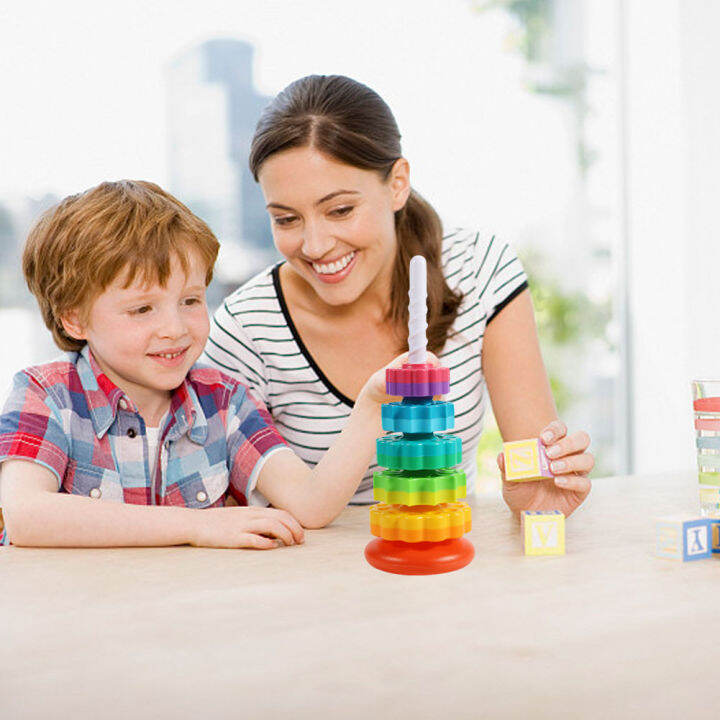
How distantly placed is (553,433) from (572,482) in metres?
0.08

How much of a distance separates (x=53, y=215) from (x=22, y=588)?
2.07 ft

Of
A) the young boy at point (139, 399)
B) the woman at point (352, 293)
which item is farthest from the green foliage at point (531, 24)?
the young boy at point (139, 399)

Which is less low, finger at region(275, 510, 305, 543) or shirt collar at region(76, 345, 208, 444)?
shirt collar at region(76, 345, 208, 444)

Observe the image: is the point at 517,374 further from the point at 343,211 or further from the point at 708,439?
the point at 708,439

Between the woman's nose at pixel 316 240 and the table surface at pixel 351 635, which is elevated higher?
the woman's nose at pixel 316 240

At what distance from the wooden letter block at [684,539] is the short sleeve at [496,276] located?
68cm

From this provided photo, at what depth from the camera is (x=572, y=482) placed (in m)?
1.17

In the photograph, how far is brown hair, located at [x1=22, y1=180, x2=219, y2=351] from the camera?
1.26m

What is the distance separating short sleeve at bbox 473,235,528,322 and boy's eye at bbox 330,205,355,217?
0.32 metres

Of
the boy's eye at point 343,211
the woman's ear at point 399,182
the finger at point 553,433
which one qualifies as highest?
the woman's ear at point 399,182

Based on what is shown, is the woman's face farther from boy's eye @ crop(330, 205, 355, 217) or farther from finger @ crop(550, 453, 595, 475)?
finger @ crop(550, 453, 595, 475)

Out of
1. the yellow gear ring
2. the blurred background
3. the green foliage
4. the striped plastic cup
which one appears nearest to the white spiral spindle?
the yellow gear ring

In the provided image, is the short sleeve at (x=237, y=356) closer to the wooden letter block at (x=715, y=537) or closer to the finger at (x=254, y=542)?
the finger at (x=254, y=542)

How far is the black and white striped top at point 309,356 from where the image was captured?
162 cm
